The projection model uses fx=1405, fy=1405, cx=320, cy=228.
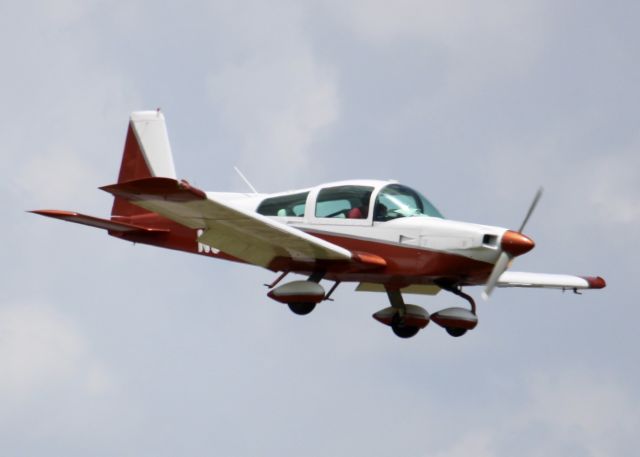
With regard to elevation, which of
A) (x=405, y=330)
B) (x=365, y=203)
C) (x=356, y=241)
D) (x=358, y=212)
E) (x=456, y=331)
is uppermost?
(x=365, y=203)

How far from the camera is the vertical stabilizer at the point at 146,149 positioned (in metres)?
25.1

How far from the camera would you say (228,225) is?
20.3m

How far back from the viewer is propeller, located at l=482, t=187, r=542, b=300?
20141 millimetres

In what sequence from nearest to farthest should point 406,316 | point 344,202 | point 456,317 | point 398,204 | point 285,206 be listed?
point 456,317 → point 398,204 → point 344,202 → point 285,206 → point 406,316

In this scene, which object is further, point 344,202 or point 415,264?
point 344,202

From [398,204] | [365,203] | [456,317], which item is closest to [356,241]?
[365,203]

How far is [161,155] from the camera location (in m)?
25.2

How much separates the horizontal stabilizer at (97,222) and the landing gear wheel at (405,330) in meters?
4.24

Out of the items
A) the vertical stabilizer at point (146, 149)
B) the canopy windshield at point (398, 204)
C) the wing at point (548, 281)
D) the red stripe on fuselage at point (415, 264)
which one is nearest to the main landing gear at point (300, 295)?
the red stripe on fuselage at point (415, 264)

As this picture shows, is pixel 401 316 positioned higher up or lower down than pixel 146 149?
lower down

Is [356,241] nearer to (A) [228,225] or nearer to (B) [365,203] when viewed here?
(B) [365,203]

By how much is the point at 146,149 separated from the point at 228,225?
18.0 feet

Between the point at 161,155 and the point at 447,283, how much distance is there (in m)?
6.57

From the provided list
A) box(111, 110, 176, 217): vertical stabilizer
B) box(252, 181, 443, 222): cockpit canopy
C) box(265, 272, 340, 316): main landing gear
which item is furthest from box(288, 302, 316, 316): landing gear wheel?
box(111, 110, 176, 217): vertical stabilizer
